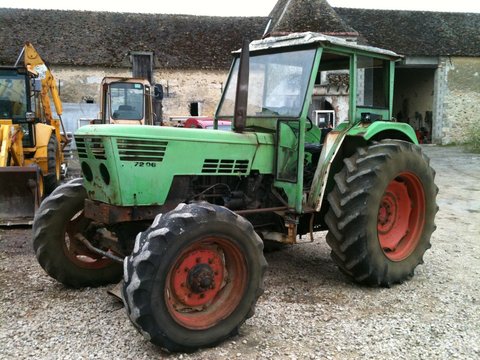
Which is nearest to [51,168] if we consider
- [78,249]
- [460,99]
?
[78,249]

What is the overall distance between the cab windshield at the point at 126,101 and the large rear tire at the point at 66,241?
931 cm

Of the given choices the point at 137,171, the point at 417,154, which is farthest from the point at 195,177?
the point at 417,154

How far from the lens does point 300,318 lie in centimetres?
383

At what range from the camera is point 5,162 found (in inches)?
297

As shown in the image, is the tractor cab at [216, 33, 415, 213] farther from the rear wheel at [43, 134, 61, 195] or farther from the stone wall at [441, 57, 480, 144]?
the stone wall at [441, 57, 480, 144]

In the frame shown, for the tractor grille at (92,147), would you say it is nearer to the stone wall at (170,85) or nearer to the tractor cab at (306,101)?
the tractor cab at (306,101)

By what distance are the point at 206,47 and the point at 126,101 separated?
13.7m

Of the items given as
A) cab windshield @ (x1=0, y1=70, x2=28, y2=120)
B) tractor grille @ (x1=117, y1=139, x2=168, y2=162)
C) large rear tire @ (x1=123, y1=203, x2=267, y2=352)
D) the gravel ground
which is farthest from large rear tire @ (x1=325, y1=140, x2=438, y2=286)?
cab windshield @ (x1=0, y1=70, x2=28, y2=120)

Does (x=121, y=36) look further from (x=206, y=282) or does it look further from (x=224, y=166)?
(x=206, y=282)

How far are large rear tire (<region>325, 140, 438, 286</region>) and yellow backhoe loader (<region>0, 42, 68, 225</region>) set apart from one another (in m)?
4.42

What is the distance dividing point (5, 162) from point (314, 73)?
17.6 feet

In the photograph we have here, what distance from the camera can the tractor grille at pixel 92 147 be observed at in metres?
3.56

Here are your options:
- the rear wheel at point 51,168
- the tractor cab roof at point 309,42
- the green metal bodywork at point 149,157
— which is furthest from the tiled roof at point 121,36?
the green metal bodywork at point 149,157

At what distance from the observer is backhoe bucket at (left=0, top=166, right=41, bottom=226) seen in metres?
6.83
